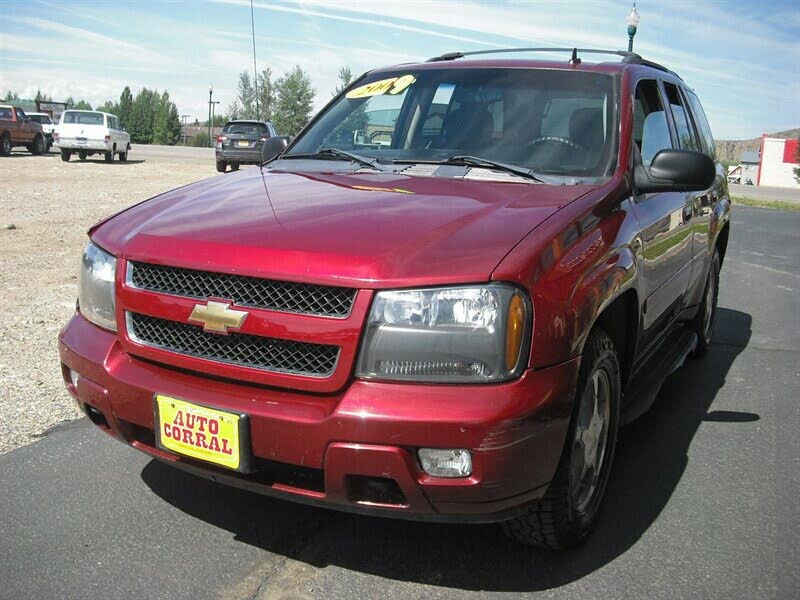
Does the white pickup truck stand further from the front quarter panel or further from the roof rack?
the front quarter panel

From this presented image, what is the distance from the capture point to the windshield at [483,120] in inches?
146

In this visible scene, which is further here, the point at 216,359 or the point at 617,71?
the point at 617,71

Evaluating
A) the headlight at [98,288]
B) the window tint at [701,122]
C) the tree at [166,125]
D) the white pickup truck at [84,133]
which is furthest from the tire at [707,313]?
the tree at [166,125]

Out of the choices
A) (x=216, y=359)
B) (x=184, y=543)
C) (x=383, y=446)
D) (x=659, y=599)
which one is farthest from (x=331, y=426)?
(x=659, y=599)

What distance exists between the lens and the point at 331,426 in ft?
8.15

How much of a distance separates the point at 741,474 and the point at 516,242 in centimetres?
200

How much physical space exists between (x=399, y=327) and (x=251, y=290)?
0.50 m

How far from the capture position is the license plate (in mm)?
2598

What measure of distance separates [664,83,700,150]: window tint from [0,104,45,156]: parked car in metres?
29.1

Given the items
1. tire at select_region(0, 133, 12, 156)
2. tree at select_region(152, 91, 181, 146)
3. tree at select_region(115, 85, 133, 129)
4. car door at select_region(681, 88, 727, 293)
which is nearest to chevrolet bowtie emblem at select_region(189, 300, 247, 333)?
car door at select_region(681, 88, 727, 293)

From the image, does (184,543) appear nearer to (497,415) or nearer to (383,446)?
(383,446)

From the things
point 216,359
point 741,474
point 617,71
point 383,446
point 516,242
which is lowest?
point 741,474

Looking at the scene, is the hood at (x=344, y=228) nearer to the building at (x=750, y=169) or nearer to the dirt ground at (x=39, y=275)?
the dirt ground at (x=39, y=275)

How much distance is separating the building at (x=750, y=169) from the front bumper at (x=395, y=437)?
90863mm
